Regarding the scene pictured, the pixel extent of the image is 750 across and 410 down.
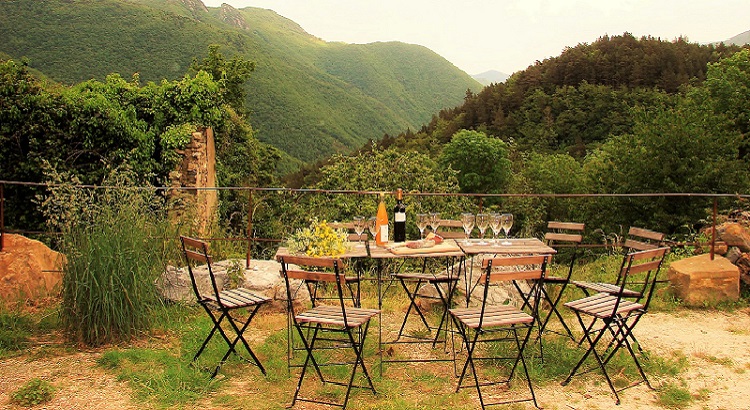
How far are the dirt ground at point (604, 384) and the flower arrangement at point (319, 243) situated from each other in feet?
4.63

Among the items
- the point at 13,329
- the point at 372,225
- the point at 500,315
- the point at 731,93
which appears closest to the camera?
the point at 500,315

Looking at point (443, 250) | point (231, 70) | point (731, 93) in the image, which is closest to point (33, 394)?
point (443, 250)

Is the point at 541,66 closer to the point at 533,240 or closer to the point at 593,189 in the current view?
the point at 593,189

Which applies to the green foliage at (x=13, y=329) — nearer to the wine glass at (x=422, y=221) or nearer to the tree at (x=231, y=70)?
the wine glass at (x=422, y=221)

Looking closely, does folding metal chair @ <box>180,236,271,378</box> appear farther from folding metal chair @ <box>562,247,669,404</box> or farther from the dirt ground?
folding metal chair @ <box>562,247,669,404</box>

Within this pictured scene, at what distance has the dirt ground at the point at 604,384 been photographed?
3.98m

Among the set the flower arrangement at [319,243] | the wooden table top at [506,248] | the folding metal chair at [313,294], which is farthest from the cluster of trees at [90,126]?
the wooden table top at [506,248]

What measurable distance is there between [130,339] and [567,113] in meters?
40.9

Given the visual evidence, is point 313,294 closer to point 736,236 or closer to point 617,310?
point 617,310

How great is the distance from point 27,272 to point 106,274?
1.54 m

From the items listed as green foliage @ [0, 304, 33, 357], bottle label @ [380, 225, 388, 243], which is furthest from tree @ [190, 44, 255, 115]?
bottle label @ [380, 225, 388, 243]

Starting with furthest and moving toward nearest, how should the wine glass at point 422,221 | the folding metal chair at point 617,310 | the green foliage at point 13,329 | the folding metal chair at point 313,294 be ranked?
the green foliage at point 13,329 → the wine glass at point 422,221 → the folding metal chair at point 313,294 → the folding metal chair at point 617,310

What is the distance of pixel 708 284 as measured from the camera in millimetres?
6332

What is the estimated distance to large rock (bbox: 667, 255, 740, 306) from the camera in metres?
6.31
